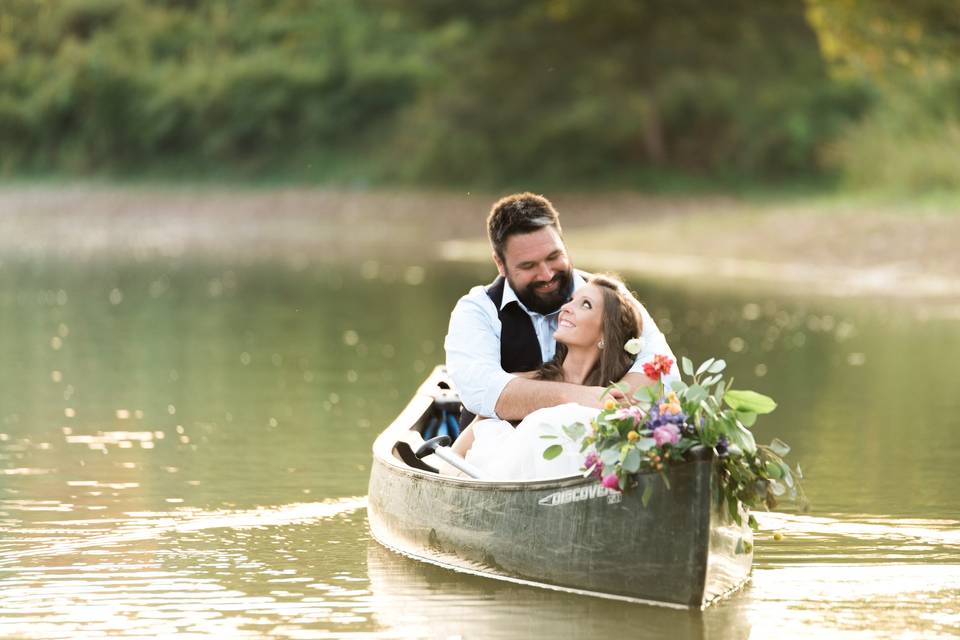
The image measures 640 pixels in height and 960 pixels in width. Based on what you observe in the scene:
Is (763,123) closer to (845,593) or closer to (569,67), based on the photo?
(569,67)

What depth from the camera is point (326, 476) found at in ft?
36.8

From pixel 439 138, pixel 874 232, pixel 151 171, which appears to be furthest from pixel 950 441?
pixel 151 171

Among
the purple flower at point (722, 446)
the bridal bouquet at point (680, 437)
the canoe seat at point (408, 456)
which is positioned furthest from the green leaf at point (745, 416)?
the canoe seat at point (408, 456)

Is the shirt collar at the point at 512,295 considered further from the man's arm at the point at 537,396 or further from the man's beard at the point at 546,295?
the man's arm at the point at 537,396

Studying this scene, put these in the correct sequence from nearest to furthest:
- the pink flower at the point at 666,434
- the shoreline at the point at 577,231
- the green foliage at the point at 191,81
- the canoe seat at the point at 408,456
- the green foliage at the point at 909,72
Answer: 1. the pink flower at the point at 666,434
2. the canoe seat at the point at 408,456
3. the shoreline at the point at 577,231
4. the green foliage at the point at 909,72
5. the green foliage at the point at 191,81

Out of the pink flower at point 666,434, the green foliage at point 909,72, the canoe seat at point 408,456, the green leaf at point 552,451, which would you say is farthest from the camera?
the green foliage at point 909,72

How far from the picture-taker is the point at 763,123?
43.5 m

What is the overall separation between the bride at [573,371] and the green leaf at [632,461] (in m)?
0.53

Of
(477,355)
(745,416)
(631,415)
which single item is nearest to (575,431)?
(631,415)

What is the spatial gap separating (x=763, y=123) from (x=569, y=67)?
4582 millimetres

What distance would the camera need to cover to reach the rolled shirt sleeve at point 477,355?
8641 millimetres

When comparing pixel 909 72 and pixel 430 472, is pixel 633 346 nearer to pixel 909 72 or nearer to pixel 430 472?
pixel 430 472

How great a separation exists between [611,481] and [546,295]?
161 cm

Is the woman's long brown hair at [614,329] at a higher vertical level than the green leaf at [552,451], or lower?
higher
